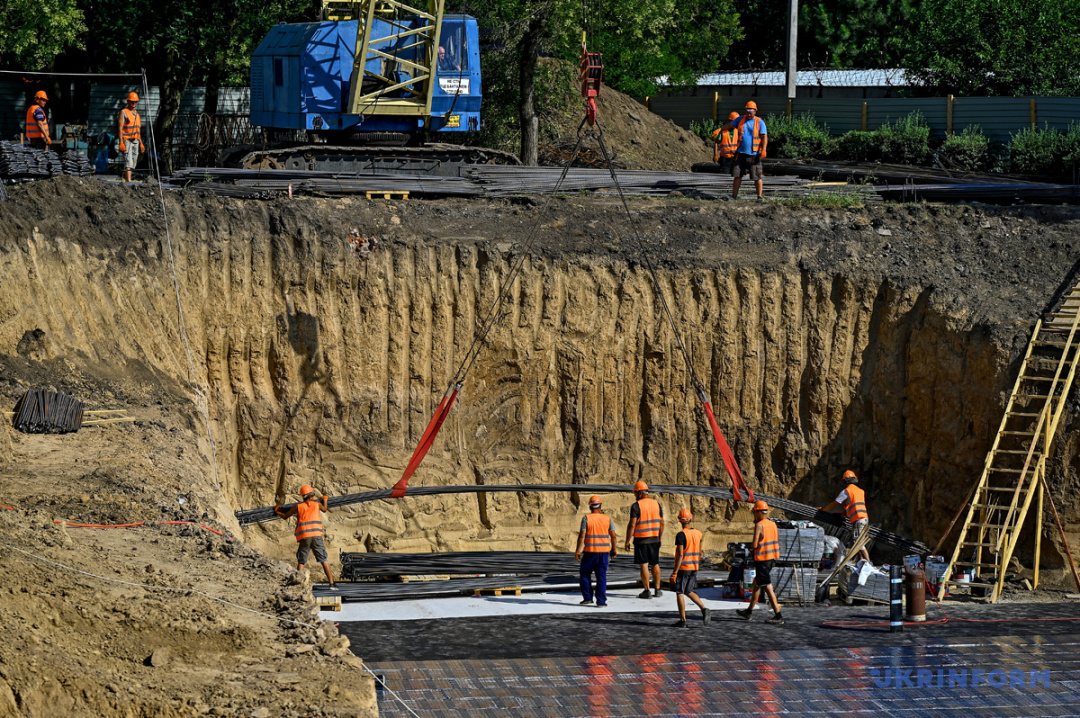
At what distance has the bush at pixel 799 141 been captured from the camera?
111ft

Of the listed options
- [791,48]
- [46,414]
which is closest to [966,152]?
[791,48]

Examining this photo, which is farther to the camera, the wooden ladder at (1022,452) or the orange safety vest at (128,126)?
the orange safety vest at (128,126)

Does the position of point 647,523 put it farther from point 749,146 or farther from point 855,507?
point 749,146

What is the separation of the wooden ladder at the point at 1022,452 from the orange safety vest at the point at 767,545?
3.74 meters

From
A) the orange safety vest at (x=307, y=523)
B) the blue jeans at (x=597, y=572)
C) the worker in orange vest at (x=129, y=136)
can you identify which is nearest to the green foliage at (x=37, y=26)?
the worker in orange vest at (x=129, y=136)

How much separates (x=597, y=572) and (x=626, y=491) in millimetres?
4521

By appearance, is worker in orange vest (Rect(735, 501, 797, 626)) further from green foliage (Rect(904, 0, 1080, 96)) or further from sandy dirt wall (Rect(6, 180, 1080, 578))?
green foliage (Rect(904, 0, 1080, 96))

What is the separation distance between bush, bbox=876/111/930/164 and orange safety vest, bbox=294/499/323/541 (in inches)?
824

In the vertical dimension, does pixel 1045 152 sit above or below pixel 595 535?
above

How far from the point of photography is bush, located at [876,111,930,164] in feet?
106

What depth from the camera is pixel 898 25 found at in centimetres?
4788

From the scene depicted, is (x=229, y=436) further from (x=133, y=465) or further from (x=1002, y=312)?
(x=1002, y=312)

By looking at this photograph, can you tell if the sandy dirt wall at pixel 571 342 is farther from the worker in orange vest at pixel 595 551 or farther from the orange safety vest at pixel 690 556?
the orange safety vest at pixel 690 556

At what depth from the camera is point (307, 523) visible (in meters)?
16.7
